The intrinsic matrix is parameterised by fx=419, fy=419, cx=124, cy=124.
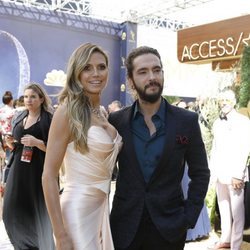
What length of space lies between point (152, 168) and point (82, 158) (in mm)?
334

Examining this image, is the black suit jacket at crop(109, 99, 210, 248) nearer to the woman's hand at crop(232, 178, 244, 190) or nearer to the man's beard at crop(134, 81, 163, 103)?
the man's beard at crop(134, 81, 163, 103)

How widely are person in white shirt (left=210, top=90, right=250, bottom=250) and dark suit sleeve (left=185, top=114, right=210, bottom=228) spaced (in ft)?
6.83

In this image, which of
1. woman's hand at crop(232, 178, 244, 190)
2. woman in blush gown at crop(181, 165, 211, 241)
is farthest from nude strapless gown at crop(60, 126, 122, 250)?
woman in blush gown at crop(181, 165, 211, 241)

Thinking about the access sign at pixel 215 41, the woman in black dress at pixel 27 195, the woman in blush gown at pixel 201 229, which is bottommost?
the woman in blush gown at pixel 201 229

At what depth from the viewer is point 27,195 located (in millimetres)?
3723

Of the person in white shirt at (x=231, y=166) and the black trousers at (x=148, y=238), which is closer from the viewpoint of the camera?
the black trousers at (x=148, y=238)

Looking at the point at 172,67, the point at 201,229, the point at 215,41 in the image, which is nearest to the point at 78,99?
the point at 201,229

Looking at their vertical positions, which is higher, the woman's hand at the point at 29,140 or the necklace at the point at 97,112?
the necklace at the point at 97,112

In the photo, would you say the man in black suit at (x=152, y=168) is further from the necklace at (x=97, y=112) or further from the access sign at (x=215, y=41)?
the access sign at (x=215, y=41)

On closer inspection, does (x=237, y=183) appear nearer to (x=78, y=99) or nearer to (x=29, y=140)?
(x=29, y=140)

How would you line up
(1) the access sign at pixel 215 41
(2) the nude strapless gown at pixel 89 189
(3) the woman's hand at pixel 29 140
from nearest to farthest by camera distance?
(2) the nude strapless gown at pixel 89 189 < (3) the woman's hand at pixel 29 140 < (1) the access sign at pixel 215 41

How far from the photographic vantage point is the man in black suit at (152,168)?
1.98 meters

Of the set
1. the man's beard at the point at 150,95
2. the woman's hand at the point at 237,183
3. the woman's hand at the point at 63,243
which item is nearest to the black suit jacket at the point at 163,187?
the man's beard at the point at 150,95

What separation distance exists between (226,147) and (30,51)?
9.54 meters
